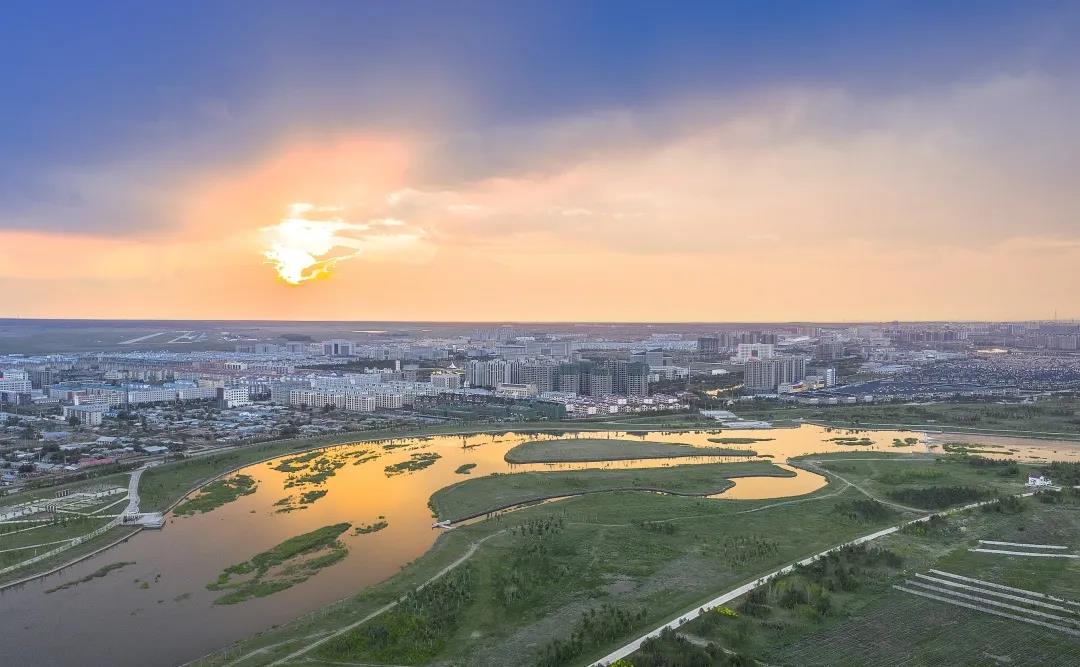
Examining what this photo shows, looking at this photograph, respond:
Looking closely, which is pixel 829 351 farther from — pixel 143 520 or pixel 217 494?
pixel 143 520

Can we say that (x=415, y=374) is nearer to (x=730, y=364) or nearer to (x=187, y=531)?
(x=730, y=364)

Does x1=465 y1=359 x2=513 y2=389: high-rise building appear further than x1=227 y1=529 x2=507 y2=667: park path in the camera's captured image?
Yes

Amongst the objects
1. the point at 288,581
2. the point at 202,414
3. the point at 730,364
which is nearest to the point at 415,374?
the point at 202,414

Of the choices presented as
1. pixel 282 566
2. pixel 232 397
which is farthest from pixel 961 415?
pixel 232 397

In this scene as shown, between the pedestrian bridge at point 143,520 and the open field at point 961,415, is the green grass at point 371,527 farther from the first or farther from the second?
the open field at point 961,415

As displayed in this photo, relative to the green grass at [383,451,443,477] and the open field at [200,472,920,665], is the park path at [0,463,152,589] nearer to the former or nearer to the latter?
the open field at [200,472,920,665]

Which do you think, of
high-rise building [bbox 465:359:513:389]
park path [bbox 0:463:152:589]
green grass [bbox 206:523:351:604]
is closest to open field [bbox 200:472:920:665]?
green grass [bbox 206:523:351:604]

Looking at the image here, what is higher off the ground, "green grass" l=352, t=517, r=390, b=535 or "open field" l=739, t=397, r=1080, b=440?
"open field" l=739, t=397, r=1080, b=440
